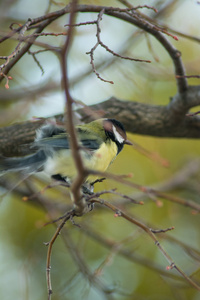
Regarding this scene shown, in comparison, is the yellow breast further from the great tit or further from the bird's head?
the bird's head

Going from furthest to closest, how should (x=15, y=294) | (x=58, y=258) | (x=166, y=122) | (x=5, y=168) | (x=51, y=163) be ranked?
(x=58, y=258) < (x=15, y=294) < (x=166, y=122) < (x=51, y=163) < (x=5, y=168)

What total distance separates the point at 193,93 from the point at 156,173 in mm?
2101

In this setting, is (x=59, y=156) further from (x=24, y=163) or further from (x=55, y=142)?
(x=24, y=163)

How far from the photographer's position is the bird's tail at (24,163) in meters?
2.25

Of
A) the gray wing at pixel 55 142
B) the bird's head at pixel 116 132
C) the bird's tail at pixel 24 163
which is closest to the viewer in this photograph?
the bird's tail at pixel 24 163

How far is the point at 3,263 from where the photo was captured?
4.35 m

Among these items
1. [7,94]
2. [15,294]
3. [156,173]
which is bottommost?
[15,294]

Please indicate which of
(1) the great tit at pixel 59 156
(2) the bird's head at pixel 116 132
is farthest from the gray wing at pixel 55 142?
(2) the bird's head at pixel 116 132

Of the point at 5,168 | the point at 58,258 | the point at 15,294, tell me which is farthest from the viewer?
the point at 58,258

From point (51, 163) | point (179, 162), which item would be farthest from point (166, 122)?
point (179, 162)

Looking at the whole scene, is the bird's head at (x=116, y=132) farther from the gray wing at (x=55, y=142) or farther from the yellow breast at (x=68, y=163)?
the gray wing at (x=55, y=142)

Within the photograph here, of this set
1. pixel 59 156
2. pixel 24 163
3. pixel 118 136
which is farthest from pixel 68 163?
pixel 118 136

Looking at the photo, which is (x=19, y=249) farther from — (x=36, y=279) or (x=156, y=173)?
(x=156, y=173)

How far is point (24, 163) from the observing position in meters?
2.32
